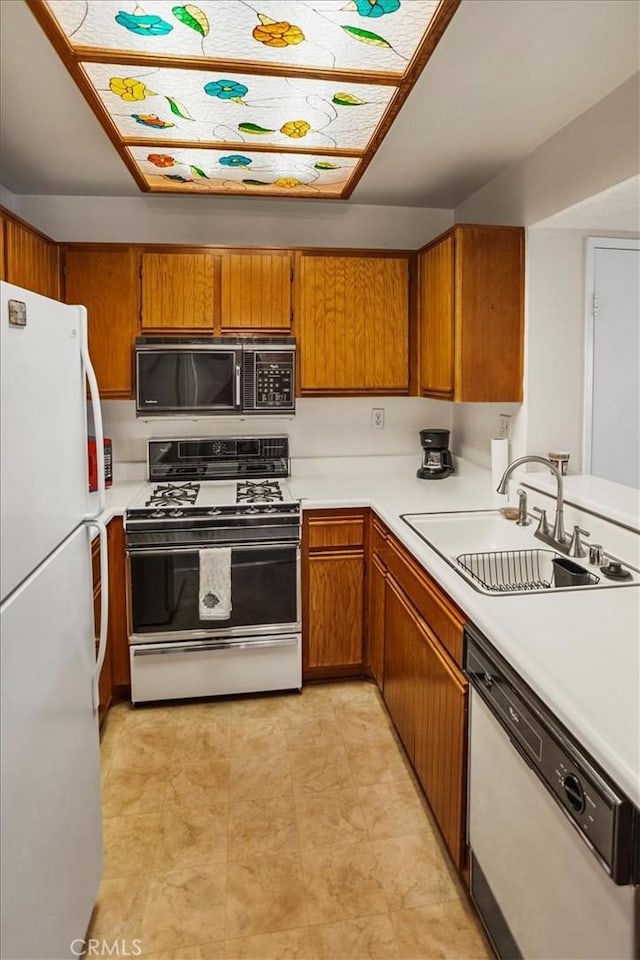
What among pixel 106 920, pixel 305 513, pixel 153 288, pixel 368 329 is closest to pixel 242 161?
pixel 153 288

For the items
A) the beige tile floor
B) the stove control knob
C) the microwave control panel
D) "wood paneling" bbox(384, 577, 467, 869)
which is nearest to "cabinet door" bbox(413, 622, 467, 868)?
"wood paneling" bbox(384, 577, 467, 869)

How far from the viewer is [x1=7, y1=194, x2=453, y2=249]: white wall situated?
309 centimetres

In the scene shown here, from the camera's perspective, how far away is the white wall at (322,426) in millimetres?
3223

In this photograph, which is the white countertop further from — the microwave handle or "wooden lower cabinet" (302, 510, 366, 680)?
the microwave handle

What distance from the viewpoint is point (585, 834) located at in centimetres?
103

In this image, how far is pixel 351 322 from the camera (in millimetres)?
3072

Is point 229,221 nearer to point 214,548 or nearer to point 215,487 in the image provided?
point 215,487

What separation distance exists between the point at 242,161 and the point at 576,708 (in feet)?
7.24

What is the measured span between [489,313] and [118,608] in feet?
6.80

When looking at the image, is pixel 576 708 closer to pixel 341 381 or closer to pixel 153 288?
pixel 341 381

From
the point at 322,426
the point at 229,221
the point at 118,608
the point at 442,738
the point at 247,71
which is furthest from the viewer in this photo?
the point at 322,426

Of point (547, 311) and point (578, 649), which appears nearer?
point (578, 649)

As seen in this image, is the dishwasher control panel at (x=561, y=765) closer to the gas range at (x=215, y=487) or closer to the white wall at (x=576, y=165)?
the gas range at (x=215, y=487)

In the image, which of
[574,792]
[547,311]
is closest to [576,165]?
[547,311]
